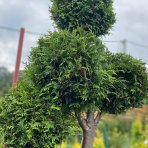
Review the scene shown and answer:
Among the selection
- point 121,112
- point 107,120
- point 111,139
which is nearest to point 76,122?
point 121,112

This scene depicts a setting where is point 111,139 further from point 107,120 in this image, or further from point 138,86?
point 138,86

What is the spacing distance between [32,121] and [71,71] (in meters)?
0.45

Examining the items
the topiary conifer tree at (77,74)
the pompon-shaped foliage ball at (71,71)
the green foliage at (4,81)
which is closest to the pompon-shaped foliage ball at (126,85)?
the topiary conifer tree at (77,74)

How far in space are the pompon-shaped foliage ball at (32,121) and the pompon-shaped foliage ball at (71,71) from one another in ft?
0.30

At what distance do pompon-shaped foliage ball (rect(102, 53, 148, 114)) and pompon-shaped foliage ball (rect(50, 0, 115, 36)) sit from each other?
302 mm

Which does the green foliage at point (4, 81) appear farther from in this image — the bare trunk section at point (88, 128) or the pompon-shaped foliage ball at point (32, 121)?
the pompon-shaped foliage ball at point (32, 121)

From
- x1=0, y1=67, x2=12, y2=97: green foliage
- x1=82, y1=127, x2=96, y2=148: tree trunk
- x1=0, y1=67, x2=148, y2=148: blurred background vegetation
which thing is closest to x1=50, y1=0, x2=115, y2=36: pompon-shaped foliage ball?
x1=82, y1=127, x2=96, y2=148: tree trunk

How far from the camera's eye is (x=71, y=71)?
9.84 ft

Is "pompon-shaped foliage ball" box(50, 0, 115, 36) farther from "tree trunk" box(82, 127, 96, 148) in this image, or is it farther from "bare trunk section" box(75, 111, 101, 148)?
"tree trunk" box(82, 127, 96, 148)

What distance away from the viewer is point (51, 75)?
10.1 ft

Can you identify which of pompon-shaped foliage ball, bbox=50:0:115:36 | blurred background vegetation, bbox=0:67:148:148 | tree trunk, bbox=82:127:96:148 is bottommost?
tree trunk, bbox=82:127:96:148

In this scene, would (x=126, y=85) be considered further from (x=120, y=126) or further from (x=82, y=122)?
(x=120, y=126)

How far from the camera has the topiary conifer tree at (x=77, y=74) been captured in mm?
3031

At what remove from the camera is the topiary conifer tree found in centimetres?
303
